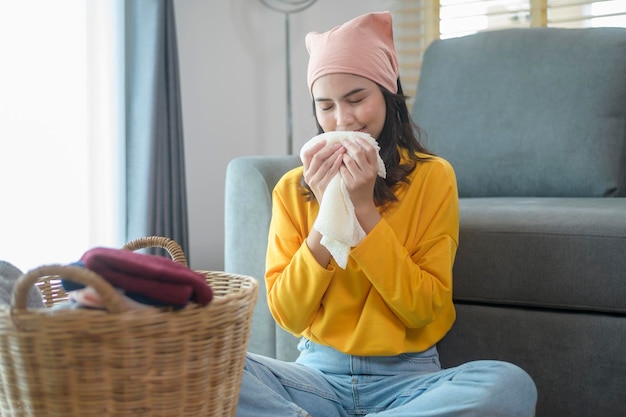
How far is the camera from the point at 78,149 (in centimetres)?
223

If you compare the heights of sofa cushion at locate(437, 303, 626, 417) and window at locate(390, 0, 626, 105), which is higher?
window at locate(390, 0, 626, 105)

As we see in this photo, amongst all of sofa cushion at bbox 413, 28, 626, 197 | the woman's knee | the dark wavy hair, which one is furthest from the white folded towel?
sofa cushion at bbox 413, 28, 626, 197

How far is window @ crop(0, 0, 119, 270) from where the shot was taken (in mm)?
2008

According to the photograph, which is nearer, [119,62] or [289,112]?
[119,62]

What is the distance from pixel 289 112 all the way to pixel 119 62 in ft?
2.64

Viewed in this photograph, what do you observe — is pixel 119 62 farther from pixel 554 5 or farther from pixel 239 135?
pixel 554 5

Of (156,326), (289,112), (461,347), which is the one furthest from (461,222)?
(289,112)

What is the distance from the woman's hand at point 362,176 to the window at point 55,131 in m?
1.14

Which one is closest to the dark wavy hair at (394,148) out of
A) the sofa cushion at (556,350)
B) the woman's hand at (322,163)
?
the woman's hand at (322,163)

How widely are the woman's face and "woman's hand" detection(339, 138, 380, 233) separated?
0.32ft

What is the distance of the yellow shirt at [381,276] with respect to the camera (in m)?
1.24

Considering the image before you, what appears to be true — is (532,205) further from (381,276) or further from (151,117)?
(151,117)

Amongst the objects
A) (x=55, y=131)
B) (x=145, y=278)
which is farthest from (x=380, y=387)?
(x=55, y=131)

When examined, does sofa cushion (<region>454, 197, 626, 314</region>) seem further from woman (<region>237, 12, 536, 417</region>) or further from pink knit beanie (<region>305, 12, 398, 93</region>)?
pink knit beanie (<region>305, 12, 398, 93</region>)
